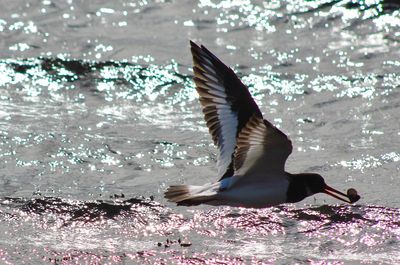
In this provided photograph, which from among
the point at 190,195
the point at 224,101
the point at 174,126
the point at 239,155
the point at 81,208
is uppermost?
the point at 224,101

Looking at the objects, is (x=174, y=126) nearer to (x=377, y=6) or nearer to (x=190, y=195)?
(x=190, y=195)

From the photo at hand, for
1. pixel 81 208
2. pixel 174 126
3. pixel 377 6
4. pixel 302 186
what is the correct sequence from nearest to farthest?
1. pixel 302 186
2. pixel 81 208
3. pixel 174 126
4. pixel 377 6

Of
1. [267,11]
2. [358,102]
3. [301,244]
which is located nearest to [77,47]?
[267,11]

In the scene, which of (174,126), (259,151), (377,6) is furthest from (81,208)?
(377,6)

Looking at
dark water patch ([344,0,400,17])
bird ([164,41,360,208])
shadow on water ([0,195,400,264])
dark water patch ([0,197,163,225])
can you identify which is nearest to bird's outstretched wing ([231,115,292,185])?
bird ([164,41,360,208])

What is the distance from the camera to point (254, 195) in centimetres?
554

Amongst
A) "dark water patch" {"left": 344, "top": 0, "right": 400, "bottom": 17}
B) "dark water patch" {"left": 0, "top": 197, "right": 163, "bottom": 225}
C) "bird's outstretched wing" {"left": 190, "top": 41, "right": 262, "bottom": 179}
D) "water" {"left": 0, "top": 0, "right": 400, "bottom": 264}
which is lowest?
"dark water patch" {"left": 0, "top": 197, "right": 163, "bottom": 225}

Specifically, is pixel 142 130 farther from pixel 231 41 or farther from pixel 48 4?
pixel 48 4

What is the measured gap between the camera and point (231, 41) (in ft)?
35.0

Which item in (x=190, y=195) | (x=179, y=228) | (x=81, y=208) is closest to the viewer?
(x=190, y=195)

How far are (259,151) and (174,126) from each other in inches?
133

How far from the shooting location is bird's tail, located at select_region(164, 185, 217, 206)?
17.8 ft

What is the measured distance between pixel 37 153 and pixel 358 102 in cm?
294

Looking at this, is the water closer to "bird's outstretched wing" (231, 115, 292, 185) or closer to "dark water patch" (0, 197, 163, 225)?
"dark water patch" (0, 197, 163, 225)
